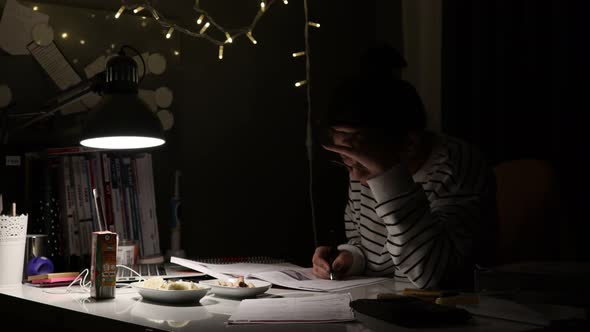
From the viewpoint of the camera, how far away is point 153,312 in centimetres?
114

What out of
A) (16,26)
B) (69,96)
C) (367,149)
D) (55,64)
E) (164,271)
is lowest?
(164,271)

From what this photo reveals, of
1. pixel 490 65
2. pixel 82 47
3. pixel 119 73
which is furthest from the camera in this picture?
pixel 490 65

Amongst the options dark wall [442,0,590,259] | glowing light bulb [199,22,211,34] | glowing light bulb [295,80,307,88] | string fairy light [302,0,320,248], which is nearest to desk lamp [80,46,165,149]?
glowing light bulb [199,22,211,34]

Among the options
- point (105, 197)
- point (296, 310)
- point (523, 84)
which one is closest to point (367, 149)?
point (296, 310)

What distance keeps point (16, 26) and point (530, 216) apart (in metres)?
1.60

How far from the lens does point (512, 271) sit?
121cm

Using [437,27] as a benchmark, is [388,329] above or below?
below

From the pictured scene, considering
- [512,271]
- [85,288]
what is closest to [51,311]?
[85,288]

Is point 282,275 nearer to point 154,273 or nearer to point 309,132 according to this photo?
point 154,273

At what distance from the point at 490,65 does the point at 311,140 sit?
29.0 inches

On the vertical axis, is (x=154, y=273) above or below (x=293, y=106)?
below

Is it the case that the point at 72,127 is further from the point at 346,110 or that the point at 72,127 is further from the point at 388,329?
the point at 388,329

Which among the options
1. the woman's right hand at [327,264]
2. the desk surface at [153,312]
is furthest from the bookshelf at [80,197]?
the woman's right hand at [327,264]

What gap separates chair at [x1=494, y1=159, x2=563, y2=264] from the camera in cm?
177
